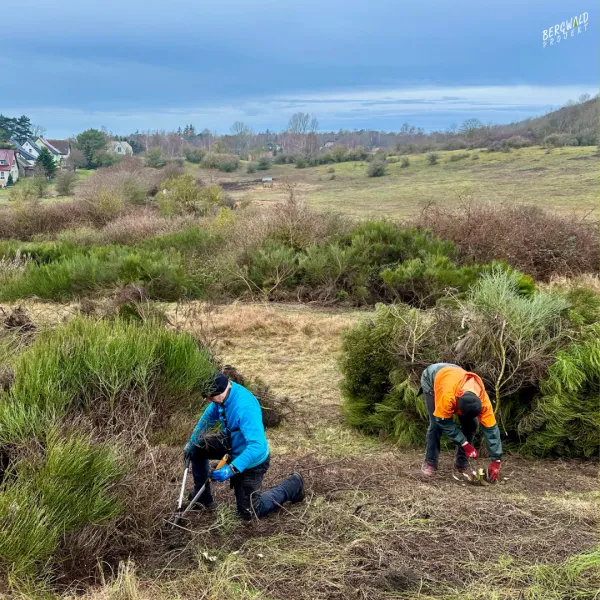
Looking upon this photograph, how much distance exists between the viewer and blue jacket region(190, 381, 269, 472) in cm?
496

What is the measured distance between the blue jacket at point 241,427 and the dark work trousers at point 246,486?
0.08 metres

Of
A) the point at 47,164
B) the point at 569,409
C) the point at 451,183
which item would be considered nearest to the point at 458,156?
the point at 451,183

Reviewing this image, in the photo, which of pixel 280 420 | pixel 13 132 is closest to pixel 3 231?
pixel 280 420

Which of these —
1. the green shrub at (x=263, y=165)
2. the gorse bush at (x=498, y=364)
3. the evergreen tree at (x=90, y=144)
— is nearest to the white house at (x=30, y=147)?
the evergreen tree at (x=90, y=144)

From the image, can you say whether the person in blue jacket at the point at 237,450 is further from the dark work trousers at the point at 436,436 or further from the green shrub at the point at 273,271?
the green shrub at the point at 273,271

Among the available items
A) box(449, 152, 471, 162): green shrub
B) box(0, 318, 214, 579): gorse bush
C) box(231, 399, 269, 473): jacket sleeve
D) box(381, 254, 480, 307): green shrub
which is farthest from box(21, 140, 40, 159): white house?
box(231, 399, 269, 473): jacket sleeve

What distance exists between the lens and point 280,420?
8.29 meters

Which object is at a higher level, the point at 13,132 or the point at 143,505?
the point at 13,132

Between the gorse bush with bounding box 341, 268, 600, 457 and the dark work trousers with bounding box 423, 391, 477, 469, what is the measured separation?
0.91 metres

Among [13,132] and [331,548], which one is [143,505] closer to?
[331,548]

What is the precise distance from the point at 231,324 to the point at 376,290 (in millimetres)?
5307

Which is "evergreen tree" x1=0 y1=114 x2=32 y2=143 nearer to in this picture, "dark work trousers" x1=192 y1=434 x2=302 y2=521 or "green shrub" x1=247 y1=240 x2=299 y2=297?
"green shrub" x1=247 y1=240 x2=299 y2=297

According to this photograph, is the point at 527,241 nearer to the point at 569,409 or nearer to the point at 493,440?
the point at 569,409

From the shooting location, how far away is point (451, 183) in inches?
1772
